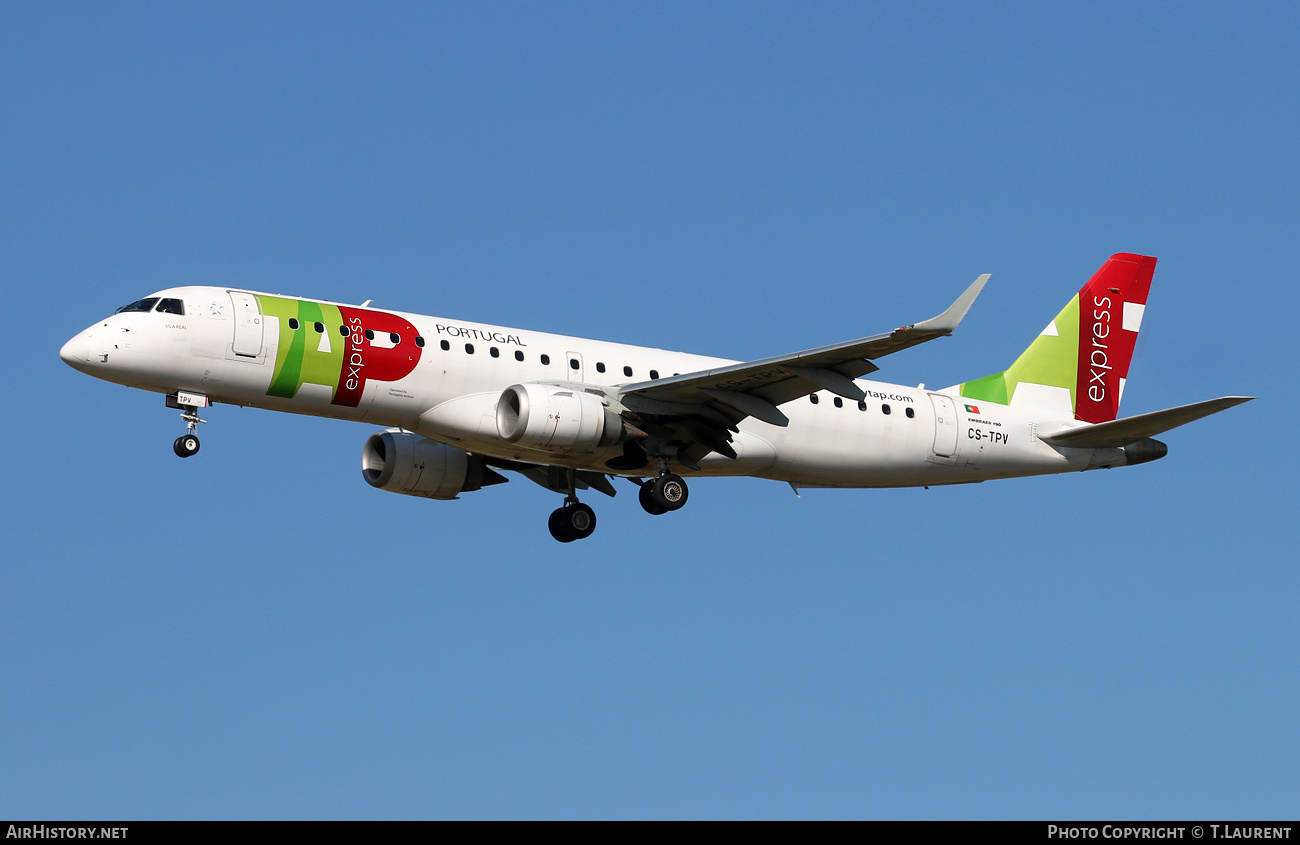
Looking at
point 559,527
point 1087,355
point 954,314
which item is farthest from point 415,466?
point 1087,355

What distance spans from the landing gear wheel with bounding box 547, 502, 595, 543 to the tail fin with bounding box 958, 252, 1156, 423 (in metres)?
9.72

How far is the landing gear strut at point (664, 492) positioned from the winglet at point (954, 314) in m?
7.25

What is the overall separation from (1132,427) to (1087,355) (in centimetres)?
441

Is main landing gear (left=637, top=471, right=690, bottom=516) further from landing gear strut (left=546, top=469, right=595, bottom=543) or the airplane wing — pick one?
landing gear strut (left=546, top=469, right=595, bottom=543)

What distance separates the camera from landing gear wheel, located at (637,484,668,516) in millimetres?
33250

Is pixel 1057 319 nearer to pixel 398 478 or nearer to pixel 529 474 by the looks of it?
pixel 529 474

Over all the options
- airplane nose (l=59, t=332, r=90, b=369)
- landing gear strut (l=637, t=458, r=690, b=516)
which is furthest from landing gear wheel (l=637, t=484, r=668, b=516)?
airplane nose (l=59, t=332, r=90, b=369)

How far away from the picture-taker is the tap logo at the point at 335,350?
3072cm

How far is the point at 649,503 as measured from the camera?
110 ft

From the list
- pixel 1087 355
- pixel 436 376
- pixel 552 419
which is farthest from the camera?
pixel 1087 355

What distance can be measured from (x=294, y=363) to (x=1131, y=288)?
21.7 m

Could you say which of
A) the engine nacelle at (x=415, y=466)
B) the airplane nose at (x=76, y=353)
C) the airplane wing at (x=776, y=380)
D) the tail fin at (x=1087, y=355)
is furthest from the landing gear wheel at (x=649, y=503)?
the airplane nose at (x=76, y=353)

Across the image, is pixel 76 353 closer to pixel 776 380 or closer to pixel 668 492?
pixel 668 492

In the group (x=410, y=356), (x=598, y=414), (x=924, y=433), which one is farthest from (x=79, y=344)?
(x=924, y=433)
